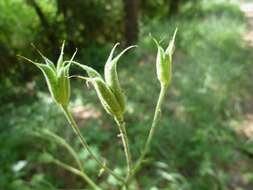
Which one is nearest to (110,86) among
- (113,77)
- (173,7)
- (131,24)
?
(113,77)

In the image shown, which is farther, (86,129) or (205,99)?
(205,99)

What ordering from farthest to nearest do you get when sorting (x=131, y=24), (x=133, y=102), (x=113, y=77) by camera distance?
(x=131, y=24) → (x=133, y=102) → (x=113, y=77)

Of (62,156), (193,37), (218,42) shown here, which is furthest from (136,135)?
(193,37)

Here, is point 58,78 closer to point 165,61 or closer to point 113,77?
point 113,77

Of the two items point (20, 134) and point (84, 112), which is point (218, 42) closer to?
point (84, 112)

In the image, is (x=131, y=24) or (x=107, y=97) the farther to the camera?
(x=131, y=24)
